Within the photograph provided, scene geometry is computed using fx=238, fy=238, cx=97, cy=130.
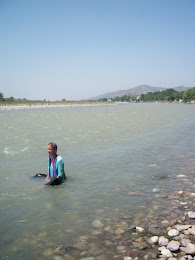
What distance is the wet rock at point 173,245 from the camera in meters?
4.25

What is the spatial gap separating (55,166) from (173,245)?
4.95 metres

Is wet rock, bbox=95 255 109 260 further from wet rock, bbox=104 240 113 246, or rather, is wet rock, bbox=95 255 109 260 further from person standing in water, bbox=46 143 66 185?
person standing in water, bbox=46 143 66 185

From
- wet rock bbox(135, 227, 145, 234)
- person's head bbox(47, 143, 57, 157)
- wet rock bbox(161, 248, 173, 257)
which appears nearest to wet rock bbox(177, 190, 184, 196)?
wet rock bbox(135, 227, 145, 234)

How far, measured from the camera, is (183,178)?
8.43 meters

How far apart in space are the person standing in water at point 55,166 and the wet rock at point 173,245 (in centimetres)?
462

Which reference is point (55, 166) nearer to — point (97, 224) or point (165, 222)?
point (97, 224)

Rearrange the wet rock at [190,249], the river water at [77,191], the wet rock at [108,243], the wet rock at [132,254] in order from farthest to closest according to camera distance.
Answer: the river water at [77,191] → the wet rock at [108,243] → the wet rock at [132,254] → the wet rock at [190,249]

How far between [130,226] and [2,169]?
23.3ft

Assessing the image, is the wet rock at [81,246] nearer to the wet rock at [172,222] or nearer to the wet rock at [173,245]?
the wet rock at [173,245]

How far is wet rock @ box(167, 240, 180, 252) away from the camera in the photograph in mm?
4254

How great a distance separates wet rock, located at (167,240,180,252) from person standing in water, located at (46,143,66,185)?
4.62 m

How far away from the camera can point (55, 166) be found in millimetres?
8297

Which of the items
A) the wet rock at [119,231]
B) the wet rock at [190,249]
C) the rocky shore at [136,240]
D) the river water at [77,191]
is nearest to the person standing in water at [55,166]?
the river water at [77,191]

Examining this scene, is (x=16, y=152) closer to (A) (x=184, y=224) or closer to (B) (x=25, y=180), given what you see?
(B) (x=25, y=180)
